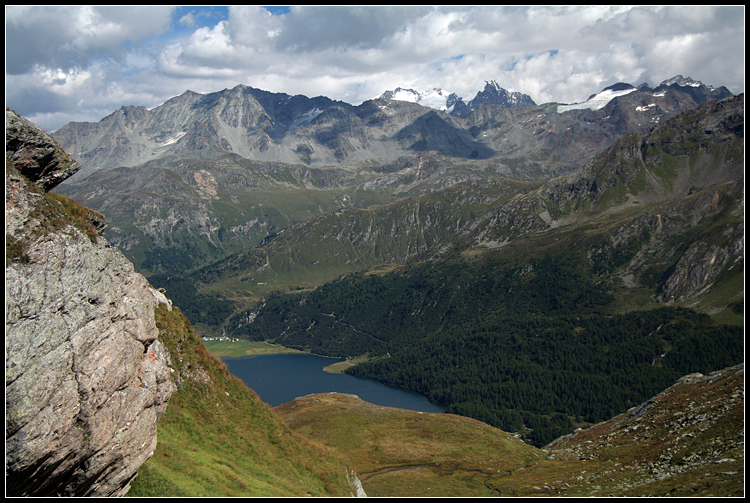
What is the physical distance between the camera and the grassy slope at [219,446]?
34.9m

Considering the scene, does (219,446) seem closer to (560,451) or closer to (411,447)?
(411,447)

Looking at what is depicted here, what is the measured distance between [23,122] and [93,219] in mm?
7617

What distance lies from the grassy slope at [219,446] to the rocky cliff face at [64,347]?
17.9ft

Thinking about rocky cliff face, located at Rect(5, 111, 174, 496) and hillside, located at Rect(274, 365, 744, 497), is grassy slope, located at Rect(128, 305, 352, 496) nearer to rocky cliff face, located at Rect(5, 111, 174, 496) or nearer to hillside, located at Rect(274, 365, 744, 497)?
rocky cliff face, located at Rect(5, 111, 174, 496)

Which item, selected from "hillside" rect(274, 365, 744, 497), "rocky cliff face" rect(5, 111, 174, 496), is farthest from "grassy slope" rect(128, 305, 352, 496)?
"hillside" rect(274, 365, 744, 497)

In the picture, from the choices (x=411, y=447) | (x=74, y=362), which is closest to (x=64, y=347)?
(x=74, y=362)

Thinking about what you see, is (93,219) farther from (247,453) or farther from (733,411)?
(733,411)

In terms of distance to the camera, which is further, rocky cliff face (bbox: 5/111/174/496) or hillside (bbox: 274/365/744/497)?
hillside (bbox: 274/365/744/497)

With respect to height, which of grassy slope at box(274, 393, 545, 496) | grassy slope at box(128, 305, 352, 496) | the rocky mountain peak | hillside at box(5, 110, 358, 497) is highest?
the rocky mountain peak

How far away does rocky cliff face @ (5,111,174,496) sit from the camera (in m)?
23.1

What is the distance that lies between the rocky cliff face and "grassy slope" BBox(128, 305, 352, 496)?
5.45 meters

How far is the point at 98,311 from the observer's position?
27.7 m

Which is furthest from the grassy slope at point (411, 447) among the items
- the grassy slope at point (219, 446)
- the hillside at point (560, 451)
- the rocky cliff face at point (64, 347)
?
the rocky cliff face at point (64, 347)

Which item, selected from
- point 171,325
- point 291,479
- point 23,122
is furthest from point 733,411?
point 23,122
